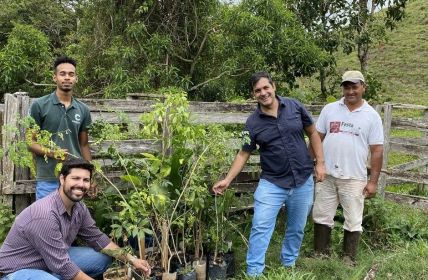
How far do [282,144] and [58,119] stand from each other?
1883mm

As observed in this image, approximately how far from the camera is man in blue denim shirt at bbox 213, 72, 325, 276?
4.25m

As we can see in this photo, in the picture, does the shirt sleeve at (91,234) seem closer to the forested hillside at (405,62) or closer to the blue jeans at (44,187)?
the blue jeans at (44,187)

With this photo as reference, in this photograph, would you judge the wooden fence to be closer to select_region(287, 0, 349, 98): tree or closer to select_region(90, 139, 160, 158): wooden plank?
select_region(90, 139, 160, 158): wooden plank

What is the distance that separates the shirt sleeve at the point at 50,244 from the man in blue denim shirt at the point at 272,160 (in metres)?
1.40

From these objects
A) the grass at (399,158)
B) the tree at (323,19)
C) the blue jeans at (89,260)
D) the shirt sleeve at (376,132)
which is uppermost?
the tree at (323,19)

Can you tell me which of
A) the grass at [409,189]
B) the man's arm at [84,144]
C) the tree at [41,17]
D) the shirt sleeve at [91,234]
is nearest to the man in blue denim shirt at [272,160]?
the shirt sleeve at [91,234]

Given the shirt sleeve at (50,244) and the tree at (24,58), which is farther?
the tree at (24,58)

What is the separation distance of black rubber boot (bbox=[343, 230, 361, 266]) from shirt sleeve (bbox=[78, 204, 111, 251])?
240 centimetres

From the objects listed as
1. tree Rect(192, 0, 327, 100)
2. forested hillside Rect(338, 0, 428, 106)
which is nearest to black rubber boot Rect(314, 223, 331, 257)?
tree Rect(192, 0, 327, 100)

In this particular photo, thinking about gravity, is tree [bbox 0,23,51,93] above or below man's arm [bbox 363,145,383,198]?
above

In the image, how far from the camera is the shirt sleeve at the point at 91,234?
3.88 metres

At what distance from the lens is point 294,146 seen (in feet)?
14.1

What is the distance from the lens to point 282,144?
4.28 meters

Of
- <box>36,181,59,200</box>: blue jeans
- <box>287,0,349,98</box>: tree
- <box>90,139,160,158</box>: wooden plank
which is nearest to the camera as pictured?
<box>36,181,59,200</box>: blue jeans
